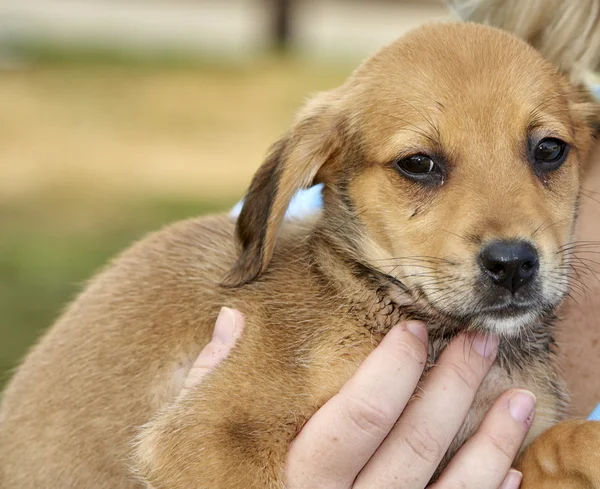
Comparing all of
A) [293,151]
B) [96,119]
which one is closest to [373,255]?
[293,151]

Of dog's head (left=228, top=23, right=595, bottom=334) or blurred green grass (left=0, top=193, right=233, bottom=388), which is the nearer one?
dog's head (left=228, top=23, right=595, bottom=334)

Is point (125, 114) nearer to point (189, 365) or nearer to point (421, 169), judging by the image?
point (189, 365)

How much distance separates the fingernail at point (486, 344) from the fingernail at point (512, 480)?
393 mm

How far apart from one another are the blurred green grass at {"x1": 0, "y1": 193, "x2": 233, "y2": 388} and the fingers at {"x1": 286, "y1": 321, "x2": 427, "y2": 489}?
5.14 metres

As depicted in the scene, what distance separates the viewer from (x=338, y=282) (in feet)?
10.7

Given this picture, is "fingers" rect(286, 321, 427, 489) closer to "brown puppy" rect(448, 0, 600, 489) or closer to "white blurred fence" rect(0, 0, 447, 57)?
"brown puppy" rect(448, 0, 600, 489)

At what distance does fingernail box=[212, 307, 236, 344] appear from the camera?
2.99 m

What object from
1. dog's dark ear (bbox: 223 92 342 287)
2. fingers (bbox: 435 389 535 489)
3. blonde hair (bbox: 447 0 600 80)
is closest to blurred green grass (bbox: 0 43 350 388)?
blonde hair (bbox: 447 0 600 80)

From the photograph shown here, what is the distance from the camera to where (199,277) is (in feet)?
11.0

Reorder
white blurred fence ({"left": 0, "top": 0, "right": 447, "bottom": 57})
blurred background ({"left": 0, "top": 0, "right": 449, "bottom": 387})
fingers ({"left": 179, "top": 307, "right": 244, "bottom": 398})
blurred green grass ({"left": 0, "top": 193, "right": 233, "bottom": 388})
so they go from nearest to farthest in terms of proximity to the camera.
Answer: fingers ({"left": 179, "top": 307, "right": 244, "bottom": 398}) < blurred green grass ({"left": 0, "top": 193, "right": 233, "bottom": 388}) < blurred background ({"left": 0, "top": 0, "right": 449, "bottom": 387}) < white blurred fence ({"left": 0, "top": 0, "right": 447, "bottom": 57})

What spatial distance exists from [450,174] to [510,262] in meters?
0.42

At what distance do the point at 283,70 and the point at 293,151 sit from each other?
14.8m

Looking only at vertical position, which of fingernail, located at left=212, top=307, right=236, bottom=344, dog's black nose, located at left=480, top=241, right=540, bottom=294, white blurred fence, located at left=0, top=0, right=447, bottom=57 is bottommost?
white blurred fence, located at left=0, top=0, right=447, bottom=57

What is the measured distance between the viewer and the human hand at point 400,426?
280 cm
